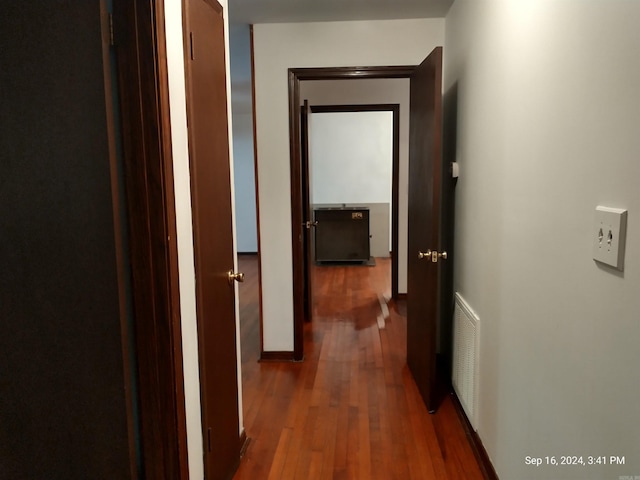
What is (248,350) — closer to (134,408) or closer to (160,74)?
(134,408)

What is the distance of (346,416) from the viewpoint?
7.82 ft

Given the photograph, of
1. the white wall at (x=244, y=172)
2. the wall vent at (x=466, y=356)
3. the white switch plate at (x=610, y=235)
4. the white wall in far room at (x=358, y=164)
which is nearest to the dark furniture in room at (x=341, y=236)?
the white wall in far room at (x=358, y=164)

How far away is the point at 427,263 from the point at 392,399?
84cm

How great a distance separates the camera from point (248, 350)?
133 inches

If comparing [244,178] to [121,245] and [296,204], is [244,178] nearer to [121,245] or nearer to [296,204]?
[296,204]

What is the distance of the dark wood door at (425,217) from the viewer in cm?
227

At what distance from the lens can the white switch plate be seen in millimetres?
917

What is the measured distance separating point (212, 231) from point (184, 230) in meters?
0.24

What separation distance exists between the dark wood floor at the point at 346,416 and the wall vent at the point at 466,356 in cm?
15

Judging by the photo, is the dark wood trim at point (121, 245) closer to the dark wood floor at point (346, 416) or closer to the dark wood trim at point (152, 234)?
the dark wood trim at point (152, 234)

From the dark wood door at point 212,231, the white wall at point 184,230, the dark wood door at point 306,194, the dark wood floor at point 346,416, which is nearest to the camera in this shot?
the white wall at point 184,230

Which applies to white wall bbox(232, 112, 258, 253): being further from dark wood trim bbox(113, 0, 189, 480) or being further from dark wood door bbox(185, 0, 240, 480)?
dark wood trim bbox(113, 0, 189, 480)

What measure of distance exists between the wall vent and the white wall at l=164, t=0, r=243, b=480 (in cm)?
129

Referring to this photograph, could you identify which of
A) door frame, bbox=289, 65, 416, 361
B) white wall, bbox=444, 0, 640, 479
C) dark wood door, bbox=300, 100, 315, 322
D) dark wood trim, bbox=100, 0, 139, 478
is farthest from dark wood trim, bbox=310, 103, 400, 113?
dark wood trim, bbox=100, 0, 139, 478
